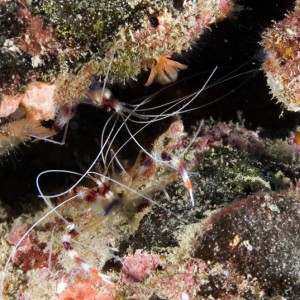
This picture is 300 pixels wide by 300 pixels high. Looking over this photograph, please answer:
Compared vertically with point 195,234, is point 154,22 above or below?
above

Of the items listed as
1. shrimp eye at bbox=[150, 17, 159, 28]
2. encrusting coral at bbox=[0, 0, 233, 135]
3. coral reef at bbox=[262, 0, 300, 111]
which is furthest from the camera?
coral reef at bbox=[262, 0, 300, 111]

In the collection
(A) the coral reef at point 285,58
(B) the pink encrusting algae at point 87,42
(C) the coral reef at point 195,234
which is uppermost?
(B) the pink encrusting algae at point 87,42

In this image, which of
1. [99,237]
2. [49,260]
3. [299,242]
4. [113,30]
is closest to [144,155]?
[99,237]

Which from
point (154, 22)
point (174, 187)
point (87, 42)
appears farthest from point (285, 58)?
point (87, 42)

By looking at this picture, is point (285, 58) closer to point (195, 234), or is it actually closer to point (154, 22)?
point (154, 22)

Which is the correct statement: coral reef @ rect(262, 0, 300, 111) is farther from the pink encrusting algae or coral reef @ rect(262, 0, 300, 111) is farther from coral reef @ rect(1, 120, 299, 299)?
coral reef @ rect(1, 120, 299, 299)

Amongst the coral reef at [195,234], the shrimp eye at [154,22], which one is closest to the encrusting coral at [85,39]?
the shrimp eye at [154,22]

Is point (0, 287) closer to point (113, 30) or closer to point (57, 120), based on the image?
point (57, 120)

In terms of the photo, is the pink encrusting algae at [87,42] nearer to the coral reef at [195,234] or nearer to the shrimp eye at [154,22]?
the shrimp eye at [154,22]

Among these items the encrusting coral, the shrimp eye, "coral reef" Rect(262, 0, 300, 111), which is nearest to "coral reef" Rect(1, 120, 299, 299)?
"coral reef" Rect(262, 0, 300, 111)
